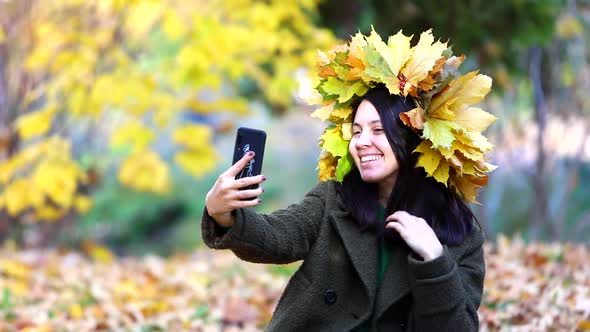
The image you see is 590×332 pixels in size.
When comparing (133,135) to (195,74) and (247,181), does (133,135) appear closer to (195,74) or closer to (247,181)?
(195,74)

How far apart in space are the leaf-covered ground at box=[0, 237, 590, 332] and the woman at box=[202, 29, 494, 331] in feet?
4.01

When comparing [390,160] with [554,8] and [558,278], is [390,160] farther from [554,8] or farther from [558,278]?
[554,8]

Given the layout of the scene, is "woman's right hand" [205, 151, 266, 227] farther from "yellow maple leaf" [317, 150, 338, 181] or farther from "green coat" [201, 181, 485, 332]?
"yellow maple leaf" [317, 150, 338, 181]

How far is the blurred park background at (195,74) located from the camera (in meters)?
5.93

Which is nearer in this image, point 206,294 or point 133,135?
point 206,294

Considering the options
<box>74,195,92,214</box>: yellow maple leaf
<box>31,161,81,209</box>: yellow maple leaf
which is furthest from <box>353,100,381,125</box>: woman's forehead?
<box>74,195,92,214</box>: yellow maple leaf

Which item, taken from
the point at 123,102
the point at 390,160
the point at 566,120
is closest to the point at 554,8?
the point at 566,120

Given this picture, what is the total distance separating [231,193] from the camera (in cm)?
215

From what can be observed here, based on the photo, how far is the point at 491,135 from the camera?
26.9ft

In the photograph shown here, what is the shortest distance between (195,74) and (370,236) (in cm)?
436

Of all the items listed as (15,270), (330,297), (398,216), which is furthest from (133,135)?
(398,216)

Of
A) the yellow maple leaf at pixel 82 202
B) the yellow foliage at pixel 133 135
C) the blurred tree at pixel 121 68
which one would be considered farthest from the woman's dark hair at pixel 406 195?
the yellow maple leaf at pixel 82 202

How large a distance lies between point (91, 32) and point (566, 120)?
4507 millimetres

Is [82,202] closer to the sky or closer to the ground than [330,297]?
closer to the sky
